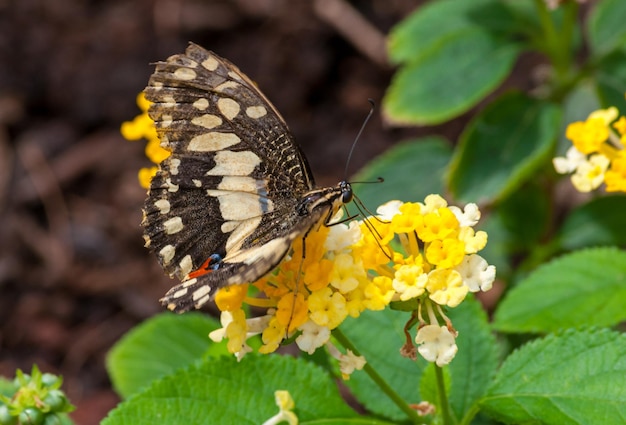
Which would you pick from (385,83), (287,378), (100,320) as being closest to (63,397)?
(287,378)

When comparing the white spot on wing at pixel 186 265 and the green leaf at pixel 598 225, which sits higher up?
the green leaf at pixel 598 225

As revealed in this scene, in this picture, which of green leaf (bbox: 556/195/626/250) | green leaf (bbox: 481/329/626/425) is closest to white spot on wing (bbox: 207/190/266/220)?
green leaf (bbox: 481/329/626/425)

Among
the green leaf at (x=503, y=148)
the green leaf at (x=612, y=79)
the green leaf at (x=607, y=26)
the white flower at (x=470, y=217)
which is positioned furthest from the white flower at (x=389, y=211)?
the green leaf at (x=607, y=26)

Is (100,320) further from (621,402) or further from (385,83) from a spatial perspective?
(621,402)

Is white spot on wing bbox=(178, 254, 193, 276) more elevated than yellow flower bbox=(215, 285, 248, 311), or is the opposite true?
white spot on wing bbox=(178, 254, 193, 276)

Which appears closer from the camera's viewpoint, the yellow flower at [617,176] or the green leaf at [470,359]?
the yellow flower at [617,176]

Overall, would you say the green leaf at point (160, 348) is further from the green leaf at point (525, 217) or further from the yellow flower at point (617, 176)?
the yellow flower at point (617, 176)

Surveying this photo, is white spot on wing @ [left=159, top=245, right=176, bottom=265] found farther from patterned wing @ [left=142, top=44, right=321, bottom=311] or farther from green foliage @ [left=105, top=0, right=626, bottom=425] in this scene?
green foliage @ [left=105, top=0, right=626, bottom=425]
